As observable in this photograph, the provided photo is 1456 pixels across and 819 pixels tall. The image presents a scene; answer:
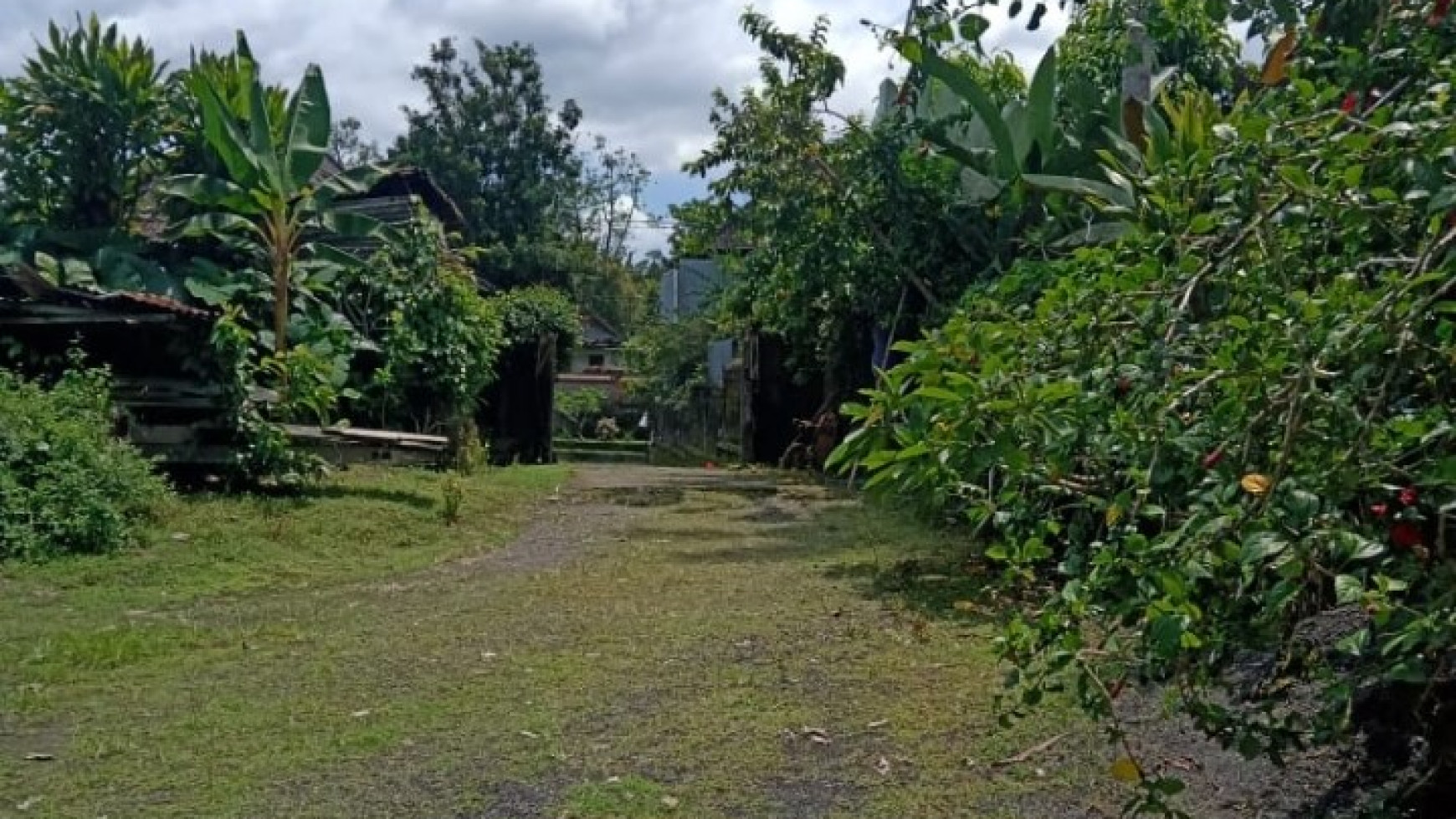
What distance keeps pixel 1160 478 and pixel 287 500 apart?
9.47 meters

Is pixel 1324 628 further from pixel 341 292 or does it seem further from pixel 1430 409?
pixel 341 292

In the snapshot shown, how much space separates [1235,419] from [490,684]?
392 cm

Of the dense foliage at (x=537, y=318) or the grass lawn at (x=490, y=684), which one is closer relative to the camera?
the grass lawn at (x=490, y=684)

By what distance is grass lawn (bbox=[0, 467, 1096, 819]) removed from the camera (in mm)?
4117

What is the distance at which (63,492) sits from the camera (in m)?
8.62

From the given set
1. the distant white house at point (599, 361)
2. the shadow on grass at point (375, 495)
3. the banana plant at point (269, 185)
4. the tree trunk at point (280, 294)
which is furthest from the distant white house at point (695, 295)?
the shadow on grass at point (375, 495)

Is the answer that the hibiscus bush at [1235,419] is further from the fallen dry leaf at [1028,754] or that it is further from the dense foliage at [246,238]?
the dense foliage at [246,238]

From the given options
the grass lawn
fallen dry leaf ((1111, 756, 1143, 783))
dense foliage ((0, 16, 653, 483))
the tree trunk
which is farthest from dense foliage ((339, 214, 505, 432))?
fallen dry leaf ((1111, 756, 1143, 783))

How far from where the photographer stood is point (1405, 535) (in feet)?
7.07

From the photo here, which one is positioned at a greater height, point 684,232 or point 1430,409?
point 684,232

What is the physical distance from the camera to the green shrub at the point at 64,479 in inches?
330

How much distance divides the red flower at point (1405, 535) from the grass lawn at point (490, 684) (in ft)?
6.49

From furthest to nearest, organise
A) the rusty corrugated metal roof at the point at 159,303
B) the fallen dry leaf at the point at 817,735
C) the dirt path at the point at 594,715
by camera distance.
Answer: the rusty corrugated metal roof at the point at 159,303 < the fallen dry leaf at the point at 817,735 < the dirt path at the point at 594,715

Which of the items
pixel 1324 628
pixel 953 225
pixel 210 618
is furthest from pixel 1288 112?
pixel 953 225
